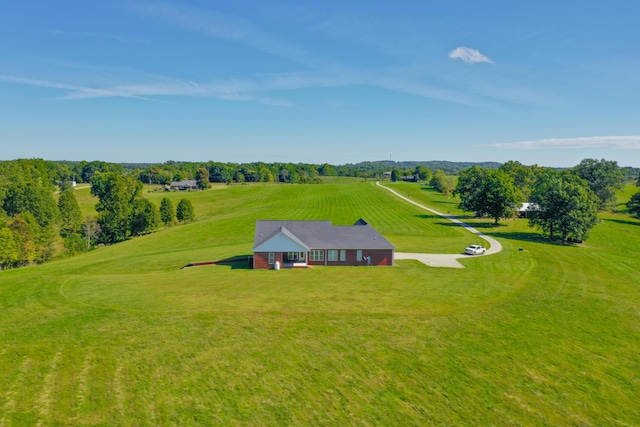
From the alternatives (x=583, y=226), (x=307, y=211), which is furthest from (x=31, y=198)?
(x=583, y=226)

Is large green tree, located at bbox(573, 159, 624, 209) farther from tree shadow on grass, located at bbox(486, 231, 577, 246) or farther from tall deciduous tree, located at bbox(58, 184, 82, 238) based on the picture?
tall deciduous tree, located at bbox(58, 184, 82, 238)

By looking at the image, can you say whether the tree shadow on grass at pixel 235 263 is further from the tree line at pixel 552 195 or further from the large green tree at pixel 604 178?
the large green tree at pixel 604 178

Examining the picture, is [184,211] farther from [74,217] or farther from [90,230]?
[74,217]

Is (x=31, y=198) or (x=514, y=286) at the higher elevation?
(x=31, y=198)

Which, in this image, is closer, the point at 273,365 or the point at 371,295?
the point at 273,365

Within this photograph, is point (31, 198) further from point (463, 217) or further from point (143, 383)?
point (463, 217)

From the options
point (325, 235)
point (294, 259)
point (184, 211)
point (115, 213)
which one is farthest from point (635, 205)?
point (115, 213)

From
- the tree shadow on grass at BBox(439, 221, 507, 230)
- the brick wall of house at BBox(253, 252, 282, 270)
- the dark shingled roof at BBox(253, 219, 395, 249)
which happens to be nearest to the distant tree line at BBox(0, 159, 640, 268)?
the tree shadow on grass at BBox(439, 221, 507, 230)
